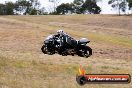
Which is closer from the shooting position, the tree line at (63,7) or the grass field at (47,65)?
the grass field at (47,65)

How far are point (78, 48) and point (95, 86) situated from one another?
6341 millimetres

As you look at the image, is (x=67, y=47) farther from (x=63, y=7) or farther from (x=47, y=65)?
(x=63, y=7)

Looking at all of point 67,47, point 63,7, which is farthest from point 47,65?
point 63,7

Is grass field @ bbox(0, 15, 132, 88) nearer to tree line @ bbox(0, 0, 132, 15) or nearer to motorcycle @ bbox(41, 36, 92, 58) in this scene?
motorcycle @ bbox(41, 36, 92, 58)

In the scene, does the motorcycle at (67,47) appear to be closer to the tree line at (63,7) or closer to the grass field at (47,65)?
the grass field at (47,65)

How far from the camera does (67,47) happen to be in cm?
→ 1825

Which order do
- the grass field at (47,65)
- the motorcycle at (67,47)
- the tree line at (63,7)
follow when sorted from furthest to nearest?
the tree line at (63,7)
the grass field at (47,65)
the motorcycle at (67,47)

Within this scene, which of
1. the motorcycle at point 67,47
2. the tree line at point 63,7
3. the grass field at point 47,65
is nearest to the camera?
the motorcycle at point 67,47

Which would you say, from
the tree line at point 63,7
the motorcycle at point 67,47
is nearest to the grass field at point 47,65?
the motorcycle at point 67,47

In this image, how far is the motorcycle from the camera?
17.9m

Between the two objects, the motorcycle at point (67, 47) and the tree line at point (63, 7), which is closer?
the motorcycle at point (67, 47)

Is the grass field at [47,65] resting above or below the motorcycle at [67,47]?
below

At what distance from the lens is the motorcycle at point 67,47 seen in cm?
1792

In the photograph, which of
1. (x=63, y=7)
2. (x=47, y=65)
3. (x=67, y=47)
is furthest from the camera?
(x=63, y=7)
